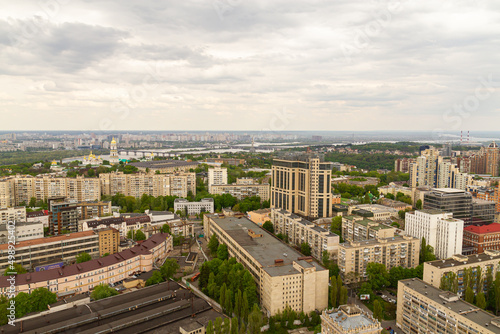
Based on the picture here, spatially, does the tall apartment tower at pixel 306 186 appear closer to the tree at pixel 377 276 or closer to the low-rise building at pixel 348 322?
the tree at pixel 377 276

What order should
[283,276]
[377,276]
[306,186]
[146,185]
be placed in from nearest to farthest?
[283,276] < [377,276] < [306,186] < [146,185]

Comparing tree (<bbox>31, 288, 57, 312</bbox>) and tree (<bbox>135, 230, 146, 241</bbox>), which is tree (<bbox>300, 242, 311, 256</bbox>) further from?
tree (<bbox>31, 288, 57, 312</bbox>)

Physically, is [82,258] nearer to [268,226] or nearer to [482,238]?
[268,226]

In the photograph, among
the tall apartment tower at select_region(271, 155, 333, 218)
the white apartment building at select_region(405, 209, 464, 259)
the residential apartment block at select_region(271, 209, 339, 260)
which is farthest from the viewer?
the tall apartment tower at select_region(271, 155, 333, 218)

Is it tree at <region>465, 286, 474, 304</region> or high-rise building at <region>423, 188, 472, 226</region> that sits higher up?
high-rise building at <region>423, 188, 472, 226</region>

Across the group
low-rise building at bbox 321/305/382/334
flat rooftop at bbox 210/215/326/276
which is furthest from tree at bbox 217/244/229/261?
low-rise building at bbox 321/305/382/334

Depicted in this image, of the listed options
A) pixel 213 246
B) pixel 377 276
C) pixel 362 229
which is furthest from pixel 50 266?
pixel 362 229
